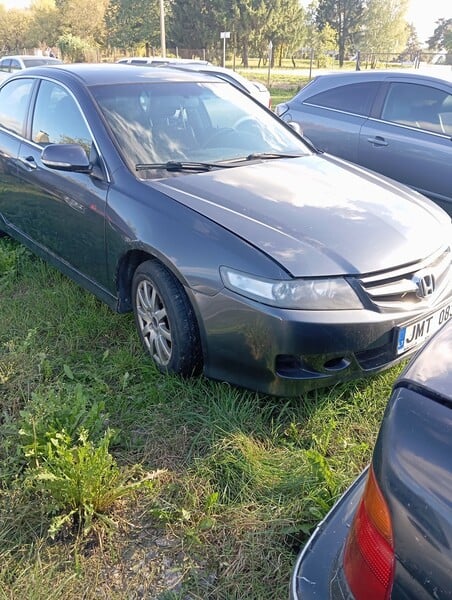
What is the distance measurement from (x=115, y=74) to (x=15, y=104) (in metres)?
1.12

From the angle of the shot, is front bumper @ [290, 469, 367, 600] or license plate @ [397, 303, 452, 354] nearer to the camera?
front bumper @ [290, 469, 367, 600]

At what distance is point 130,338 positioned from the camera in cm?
331

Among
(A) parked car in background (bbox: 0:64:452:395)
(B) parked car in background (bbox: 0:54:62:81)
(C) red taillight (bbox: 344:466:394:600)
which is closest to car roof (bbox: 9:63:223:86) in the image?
(A) parked car in background (bbox: 0:64:452:395)

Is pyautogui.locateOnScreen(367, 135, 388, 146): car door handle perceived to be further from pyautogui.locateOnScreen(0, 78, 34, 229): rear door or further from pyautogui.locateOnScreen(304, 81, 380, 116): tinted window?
pyautogui.locateOnScreen(0, 78, 34, 229): rear door

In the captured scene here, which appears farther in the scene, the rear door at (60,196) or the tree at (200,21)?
the tree at (200,21)

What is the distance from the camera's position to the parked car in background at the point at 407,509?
0.94m

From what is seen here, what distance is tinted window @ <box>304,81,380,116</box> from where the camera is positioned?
5.58 metres

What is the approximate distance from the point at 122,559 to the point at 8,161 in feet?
10.7

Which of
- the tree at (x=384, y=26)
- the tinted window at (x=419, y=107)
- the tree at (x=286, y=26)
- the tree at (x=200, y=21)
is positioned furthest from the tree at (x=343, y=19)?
the tinted window at (x=419, y=107)

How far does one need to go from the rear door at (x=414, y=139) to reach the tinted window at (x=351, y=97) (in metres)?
0.18

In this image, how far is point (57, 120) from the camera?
3664 millimetres

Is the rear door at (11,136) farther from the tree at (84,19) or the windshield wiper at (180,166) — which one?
the tree at (84,19)

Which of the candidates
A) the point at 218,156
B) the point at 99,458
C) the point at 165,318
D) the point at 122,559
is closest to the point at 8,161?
the point at 218,156

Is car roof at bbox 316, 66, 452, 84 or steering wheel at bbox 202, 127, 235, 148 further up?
car roof at bbox 316, 66, 452, 84
